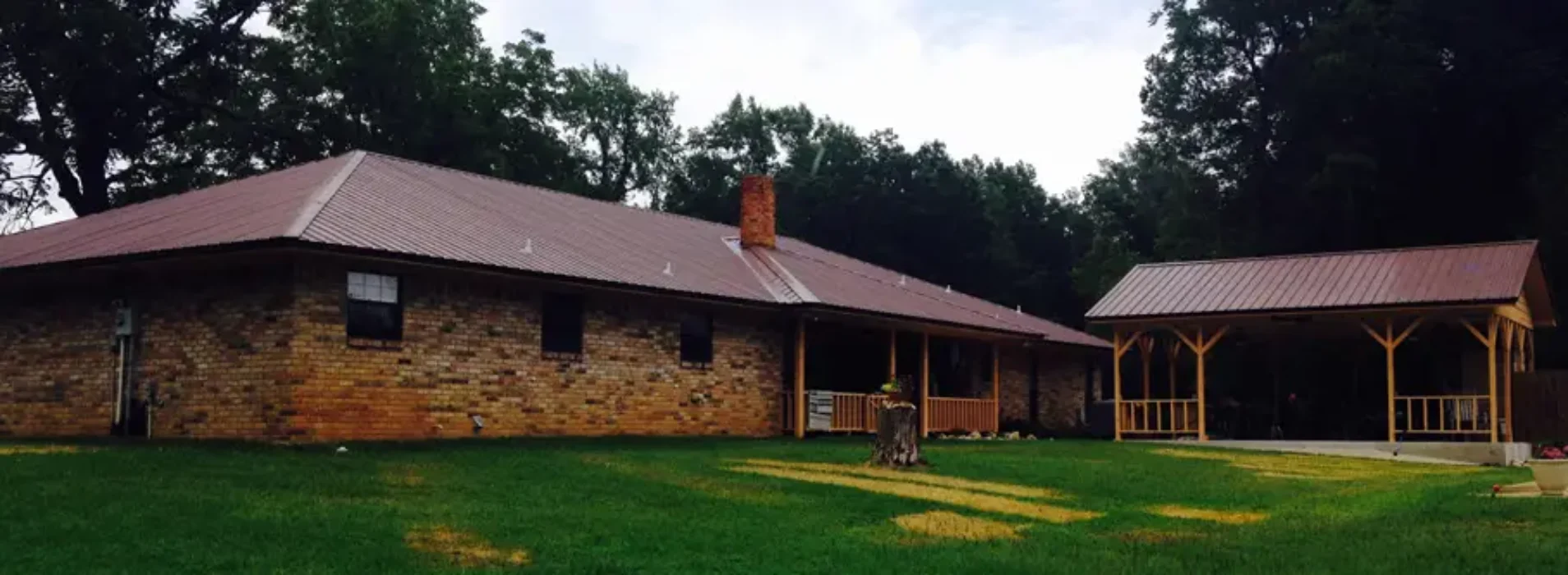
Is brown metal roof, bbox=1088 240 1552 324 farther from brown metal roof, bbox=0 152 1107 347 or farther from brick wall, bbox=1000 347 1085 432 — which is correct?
brick wall, bbox=1000 347 1085 432

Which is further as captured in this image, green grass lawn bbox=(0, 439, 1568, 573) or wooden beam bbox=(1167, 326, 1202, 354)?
wooden beam bbox=(1167, 326, 1202, 354)

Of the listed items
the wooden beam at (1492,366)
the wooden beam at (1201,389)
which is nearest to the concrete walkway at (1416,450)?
the wooden beam at (1492,366)

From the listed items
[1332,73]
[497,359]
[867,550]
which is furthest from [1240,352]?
[867,550]

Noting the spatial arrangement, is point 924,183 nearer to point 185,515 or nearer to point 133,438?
point 133,438

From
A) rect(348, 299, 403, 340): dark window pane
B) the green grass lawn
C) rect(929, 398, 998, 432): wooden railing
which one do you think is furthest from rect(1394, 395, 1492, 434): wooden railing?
rect(348, 299, 403, 340): dark window pane

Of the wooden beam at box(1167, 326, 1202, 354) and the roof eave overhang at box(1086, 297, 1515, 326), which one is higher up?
the roof eave overhang at box(1086, 297, 1515, 326)

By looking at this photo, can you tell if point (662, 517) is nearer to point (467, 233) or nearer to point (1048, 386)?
point (467, 233)

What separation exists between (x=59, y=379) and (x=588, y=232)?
28.3 feet

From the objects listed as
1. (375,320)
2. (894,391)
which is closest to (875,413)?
(894,391)

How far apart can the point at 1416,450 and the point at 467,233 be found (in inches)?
650

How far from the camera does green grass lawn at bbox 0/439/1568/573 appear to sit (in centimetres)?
1030

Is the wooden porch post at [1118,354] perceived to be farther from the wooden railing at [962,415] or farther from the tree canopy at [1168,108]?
the tree canopy at [1168,108]

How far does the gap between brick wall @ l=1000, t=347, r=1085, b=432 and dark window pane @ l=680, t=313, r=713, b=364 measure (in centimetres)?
1080

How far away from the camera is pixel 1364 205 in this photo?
41.2 meters
